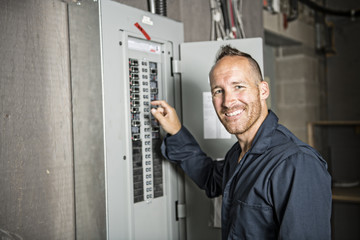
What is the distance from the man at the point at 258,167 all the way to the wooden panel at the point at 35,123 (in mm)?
329

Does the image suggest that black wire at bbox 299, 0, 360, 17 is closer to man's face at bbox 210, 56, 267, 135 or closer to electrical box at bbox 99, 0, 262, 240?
electrical box at bbox 99, 0, 262, 240

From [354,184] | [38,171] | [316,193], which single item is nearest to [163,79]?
[38,171]

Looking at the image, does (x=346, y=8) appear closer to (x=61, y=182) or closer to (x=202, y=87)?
(x=202, y=87)

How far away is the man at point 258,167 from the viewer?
0.84 m

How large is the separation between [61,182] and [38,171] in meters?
0.09

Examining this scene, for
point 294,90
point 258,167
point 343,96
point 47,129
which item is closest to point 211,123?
point 258,167

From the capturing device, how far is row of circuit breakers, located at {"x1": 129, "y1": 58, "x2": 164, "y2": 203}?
1.17 meters

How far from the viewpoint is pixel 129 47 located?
1.16 metres

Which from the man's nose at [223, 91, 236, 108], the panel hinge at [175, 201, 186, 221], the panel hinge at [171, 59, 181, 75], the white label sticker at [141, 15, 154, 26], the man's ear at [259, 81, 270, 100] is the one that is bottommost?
the panel hinge at [175, 201, 186, 221]

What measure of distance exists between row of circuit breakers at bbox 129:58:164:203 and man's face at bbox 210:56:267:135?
278 mm

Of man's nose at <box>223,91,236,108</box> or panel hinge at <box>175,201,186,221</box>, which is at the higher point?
man's nose at <box>223,91,236,108</box>

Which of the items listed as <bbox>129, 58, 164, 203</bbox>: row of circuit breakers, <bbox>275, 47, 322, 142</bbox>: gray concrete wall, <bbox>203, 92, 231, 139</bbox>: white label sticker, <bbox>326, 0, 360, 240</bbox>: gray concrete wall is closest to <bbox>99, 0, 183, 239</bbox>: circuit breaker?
<bbox>129, 58, 164, 203</bbox>: row of circuit breakers

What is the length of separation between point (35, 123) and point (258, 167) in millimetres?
678

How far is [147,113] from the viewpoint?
48.1 inches
